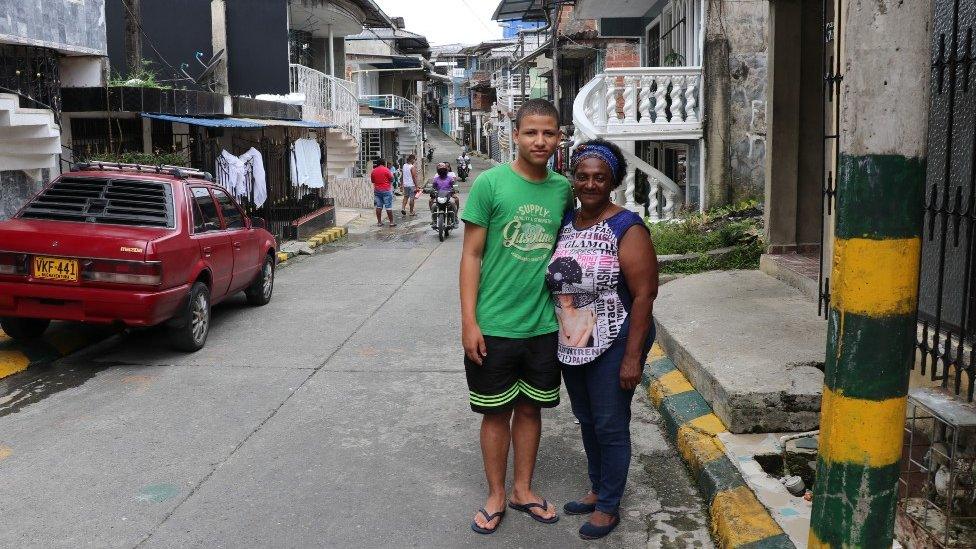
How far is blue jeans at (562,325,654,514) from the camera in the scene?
13.0ft

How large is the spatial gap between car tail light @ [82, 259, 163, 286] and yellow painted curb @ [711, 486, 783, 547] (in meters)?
4.86

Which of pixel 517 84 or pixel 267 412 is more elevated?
pixel 517 84

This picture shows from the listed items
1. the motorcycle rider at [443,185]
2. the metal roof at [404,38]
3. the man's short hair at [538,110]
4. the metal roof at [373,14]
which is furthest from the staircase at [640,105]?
the metal roof at [404,38]

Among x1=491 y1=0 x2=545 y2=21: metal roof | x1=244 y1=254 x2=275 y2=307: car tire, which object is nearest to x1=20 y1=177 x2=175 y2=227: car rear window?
x1=244 y1=254 x2=275 y2=307: car tire

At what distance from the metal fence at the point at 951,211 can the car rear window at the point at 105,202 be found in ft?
19.7

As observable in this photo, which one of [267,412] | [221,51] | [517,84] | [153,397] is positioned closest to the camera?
[267,412]

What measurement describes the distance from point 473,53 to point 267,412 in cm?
7380

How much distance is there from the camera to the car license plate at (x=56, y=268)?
6988mm

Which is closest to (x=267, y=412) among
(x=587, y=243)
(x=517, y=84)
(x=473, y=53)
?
(x=587, y=243)

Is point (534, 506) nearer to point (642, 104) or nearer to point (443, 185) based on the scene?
point (642, 104)

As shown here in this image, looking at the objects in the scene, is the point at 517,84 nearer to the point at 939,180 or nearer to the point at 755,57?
the point at 755,57

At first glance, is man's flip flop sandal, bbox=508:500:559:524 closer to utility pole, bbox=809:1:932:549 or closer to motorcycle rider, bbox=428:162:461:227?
utility pole, bbox=809:1:932:549

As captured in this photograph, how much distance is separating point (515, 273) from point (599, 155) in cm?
65

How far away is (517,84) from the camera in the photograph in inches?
2100
